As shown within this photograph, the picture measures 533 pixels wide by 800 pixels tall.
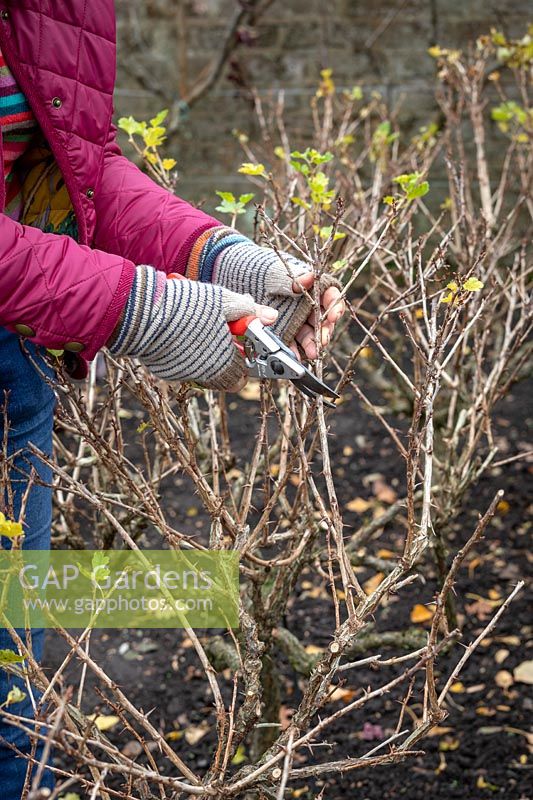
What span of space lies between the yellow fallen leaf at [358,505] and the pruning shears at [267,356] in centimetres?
225

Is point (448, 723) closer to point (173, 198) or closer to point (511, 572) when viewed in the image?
point (511, 572)

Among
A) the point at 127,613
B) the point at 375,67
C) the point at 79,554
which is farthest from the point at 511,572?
the point at 375,67

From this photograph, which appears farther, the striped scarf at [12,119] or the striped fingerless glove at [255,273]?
the striped fingerless glove at [255,273]

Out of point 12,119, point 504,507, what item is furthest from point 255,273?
point 504,507

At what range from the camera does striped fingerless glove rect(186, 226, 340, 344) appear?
1609mm

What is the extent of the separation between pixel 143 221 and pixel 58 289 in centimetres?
38

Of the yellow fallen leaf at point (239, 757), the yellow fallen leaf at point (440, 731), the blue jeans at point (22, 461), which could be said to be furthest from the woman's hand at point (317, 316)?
the yellow fallen leaf at point (440, 731)

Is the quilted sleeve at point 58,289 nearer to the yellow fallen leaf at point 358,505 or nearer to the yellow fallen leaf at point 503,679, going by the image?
the yellow fallen leaf at point 503,679

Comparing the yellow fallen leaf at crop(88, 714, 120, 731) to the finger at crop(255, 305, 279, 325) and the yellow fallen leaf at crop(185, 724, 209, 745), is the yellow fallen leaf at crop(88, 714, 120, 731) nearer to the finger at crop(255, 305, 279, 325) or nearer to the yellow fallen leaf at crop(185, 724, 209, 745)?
the yellow fallen leaf at crop(185, 724, 209, 745)

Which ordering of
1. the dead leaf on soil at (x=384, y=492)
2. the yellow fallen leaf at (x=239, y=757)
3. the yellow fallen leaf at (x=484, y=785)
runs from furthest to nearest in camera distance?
the dead leaf on soil at (x=384, y=492) < the yellow fallen leaf at (x=239, y=757) < the yellow fallen leaf at (x=484, y=785)

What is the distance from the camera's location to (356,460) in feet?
13.4

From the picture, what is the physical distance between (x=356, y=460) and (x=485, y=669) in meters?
1.42

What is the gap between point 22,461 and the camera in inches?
69.1

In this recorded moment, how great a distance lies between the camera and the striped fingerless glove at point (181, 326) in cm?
143
